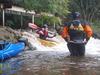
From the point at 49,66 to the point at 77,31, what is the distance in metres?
3.10

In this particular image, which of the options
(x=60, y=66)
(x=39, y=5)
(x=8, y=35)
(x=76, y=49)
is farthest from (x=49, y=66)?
(x=39, y=5)

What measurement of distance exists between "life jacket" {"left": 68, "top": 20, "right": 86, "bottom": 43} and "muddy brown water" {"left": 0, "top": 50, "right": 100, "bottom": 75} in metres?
0.91

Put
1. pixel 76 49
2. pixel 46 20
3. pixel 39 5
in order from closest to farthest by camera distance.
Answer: pixel 76 49 < pixel 39 5 < pixel 46 20

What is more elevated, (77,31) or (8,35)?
(77,31)

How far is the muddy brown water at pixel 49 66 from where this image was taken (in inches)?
535

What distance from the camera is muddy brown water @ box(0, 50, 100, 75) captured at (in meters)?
13.6

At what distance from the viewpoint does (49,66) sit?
1531 cm

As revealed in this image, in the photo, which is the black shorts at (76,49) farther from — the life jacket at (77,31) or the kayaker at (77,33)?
the life jacket at (77,31)

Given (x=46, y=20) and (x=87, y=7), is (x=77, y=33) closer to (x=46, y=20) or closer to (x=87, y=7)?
(x=46, y=20)

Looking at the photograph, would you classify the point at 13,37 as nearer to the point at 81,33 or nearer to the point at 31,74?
the point at 81,33

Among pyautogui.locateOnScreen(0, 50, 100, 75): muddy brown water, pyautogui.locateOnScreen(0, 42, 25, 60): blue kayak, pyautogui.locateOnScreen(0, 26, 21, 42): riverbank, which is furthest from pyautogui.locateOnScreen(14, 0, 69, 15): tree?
pyautogui.locateOnScreen(0, 50, 100, 75): muddy brown water

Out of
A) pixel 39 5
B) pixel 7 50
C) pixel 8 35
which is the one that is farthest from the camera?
pixel 39 5

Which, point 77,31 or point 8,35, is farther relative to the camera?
point 8,35

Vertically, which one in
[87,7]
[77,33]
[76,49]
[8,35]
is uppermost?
[87,7]
